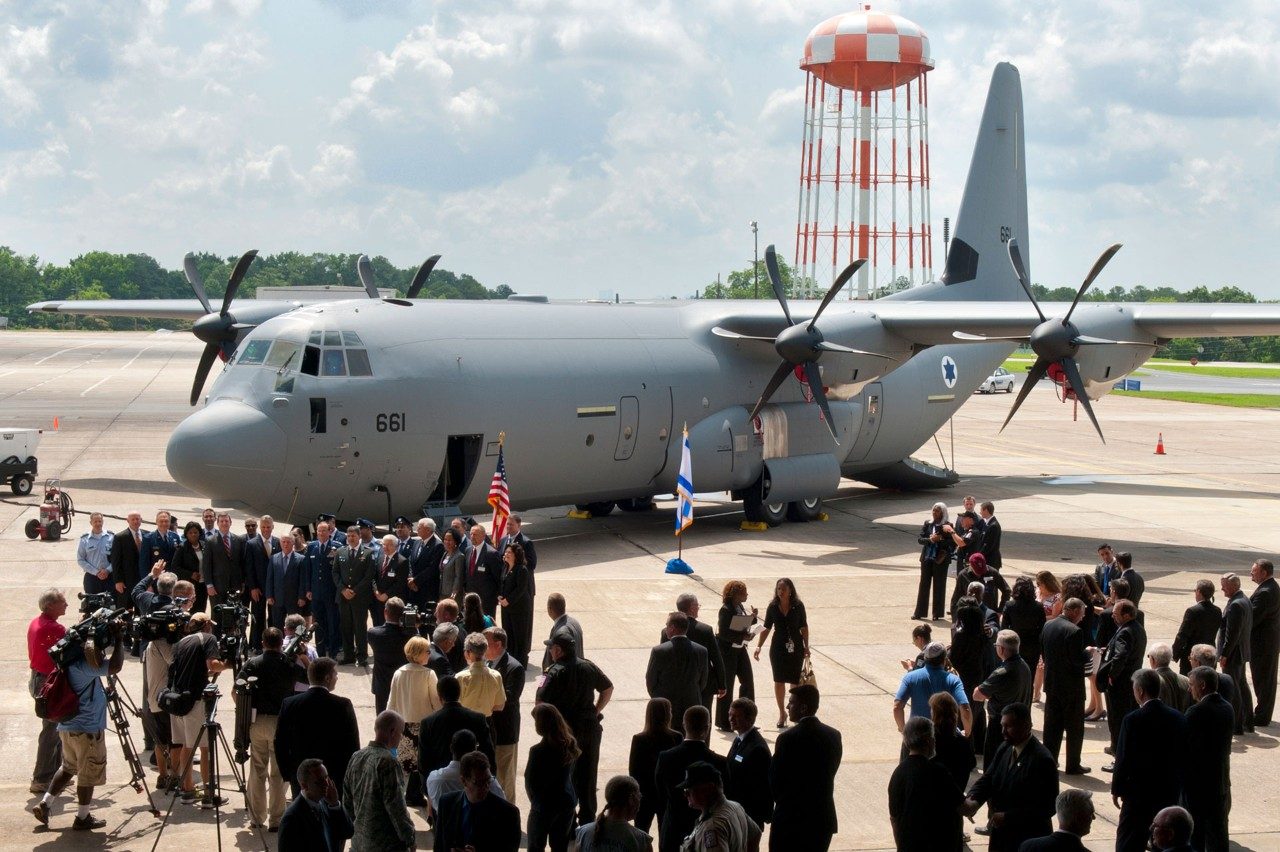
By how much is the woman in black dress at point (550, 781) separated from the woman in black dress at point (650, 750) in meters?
0.40

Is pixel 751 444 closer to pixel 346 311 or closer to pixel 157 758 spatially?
pixel 346 311

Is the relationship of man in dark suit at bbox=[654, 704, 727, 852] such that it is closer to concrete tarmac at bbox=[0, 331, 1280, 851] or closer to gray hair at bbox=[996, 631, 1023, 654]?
concrete tarmac at bbox=[0, 331, 1280, 851]

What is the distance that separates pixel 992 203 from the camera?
29.6m

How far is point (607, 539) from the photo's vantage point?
73.6ft

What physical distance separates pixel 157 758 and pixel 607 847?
16.5ft

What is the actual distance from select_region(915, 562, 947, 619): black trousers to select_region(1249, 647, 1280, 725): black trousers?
4.60m

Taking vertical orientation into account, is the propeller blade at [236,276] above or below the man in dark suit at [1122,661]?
above

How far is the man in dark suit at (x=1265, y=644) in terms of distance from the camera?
1212 cm

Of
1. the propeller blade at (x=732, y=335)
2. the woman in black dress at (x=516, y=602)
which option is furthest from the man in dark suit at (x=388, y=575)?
the propeller blade at (x=732, y=335)

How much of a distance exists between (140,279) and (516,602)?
608 feet

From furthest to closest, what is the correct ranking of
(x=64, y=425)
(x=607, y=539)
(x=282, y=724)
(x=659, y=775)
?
(x=64, y=425), (x=607, y=539), (x=282, y=724), (x=659, y=775)

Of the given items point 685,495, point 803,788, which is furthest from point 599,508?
point 803,788

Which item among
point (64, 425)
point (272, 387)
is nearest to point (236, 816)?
point (272, 387)

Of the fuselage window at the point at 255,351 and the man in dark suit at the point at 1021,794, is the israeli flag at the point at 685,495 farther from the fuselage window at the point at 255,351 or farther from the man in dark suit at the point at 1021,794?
the man in dark suit at the point at 1021,794
